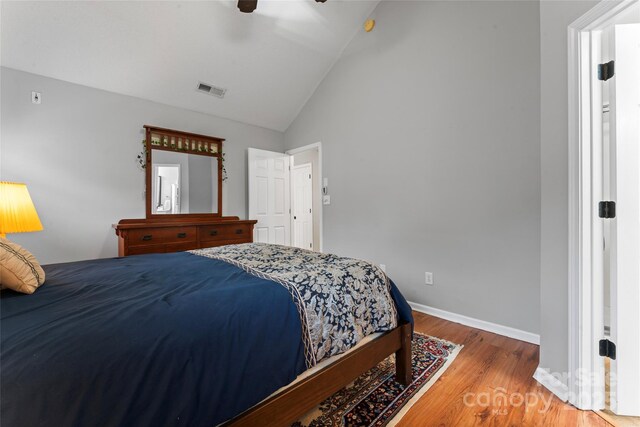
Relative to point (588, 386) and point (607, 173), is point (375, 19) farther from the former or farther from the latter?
point (588, 386)

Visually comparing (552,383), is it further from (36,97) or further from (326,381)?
(36,97)

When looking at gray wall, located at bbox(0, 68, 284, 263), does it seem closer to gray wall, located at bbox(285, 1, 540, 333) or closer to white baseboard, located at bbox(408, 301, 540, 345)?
gray wall, located at bbox(285, 1, 540, 333)

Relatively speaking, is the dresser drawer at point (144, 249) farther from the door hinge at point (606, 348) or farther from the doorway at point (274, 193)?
the door hinge at point (606, 348)

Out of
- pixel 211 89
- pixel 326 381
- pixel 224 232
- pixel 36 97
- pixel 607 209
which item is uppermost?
pixel 211 89

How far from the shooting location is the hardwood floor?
139 centimetres

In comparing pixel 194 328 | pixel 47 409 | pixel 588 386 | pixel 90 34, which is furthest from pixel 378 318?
pixel 90 34

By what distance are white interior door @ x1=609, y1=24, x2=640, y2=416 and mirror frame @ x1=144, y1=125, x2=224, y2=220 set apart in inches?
151

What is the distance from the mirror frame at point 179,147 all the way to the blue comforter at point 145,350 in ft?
7.19

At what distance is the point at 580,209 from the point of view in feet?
4.80

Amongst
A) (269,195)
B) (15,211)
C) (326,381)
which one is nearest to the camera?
(326,381)

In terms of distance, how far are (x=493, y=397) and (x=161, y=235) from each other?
3.25m

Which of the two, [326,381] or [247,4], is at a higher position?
[247,4]

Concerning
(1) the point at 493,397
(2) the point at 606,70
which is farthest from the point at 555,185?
(1) the point at 493,397

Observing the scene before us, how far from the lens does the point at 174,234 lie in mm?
3139
